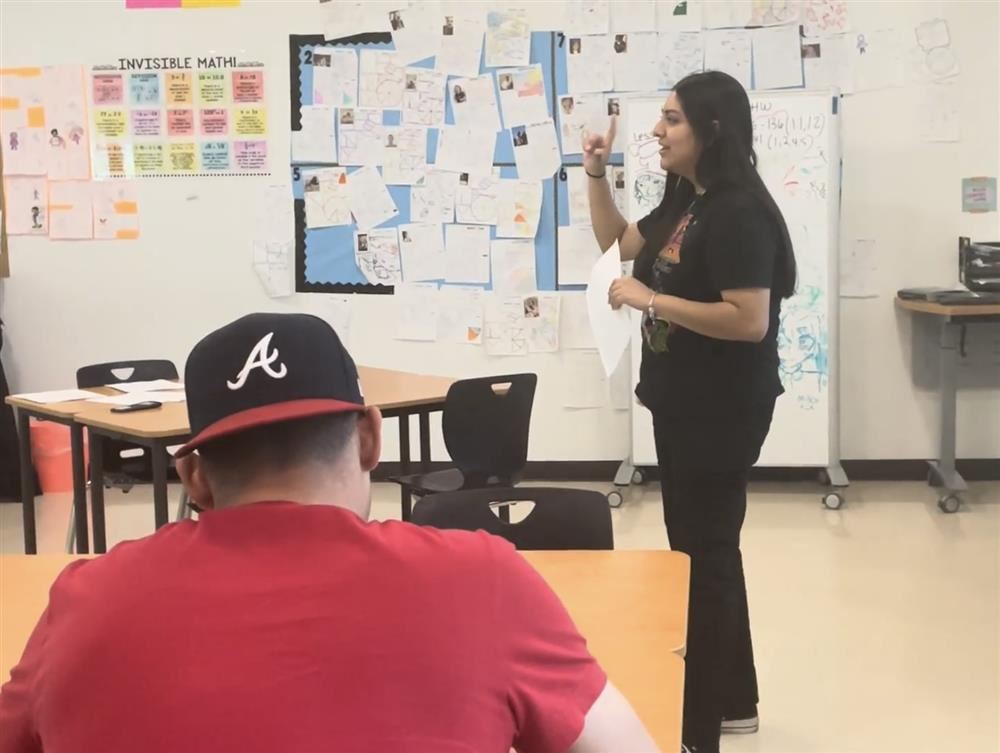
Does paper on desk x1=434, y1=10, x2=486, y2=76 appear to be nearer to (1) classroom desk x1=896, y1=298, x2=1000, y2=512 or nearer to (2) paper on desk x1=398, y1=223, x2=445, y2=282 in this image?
(2) paper on desk x1=398, y1=223, x2=445, y2=282

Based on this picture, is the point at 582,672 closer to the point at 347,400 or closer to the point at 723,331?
the point at 347,400

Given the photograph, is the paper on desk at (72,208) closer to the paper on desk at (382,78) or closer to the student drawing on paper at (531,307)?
the paper on desk at (382,78)

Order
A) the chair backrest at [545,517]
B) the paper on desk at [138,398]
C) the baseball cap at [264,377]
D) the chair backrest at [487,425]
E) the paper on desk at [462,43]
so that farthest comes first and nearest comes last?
1. the paper on desk at [462,43]
2. the paper on desk at [138,398]
3. the chair backrest at [487,425]
4. the chair backrest at [545,517]
5. the baseball cap at [264,377]

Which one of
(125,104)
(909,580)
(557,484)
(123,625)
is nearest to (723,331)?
(123,625)

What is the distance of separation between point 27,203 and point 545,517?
4374 millimetres

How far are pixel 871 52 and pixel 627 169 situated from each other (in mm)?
1199

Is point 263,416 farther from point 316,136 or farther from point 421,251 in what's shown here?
point 316,136

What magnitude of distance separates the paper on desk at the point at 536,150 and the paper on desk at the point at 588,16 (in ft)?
1.44

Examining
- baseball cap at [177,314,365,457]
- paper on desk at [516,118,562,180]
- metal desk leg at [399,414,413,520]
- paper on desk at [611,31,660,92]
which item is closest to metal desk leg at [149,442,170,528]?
metal desk leg at [399,414,413,520]

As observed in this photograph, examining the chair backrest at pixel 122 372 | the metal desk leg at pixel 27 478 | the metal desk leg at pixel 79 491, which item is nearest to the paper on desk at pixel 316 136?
the chair backrest at pixel 122 372

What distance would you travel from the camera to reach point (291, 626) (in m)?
0.80

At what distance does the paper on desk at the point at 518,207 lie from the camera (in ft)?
16.6

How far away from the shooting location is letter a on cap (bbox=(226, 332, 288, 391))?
905mm

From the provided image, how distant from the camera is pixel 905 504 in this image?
4664 mm
